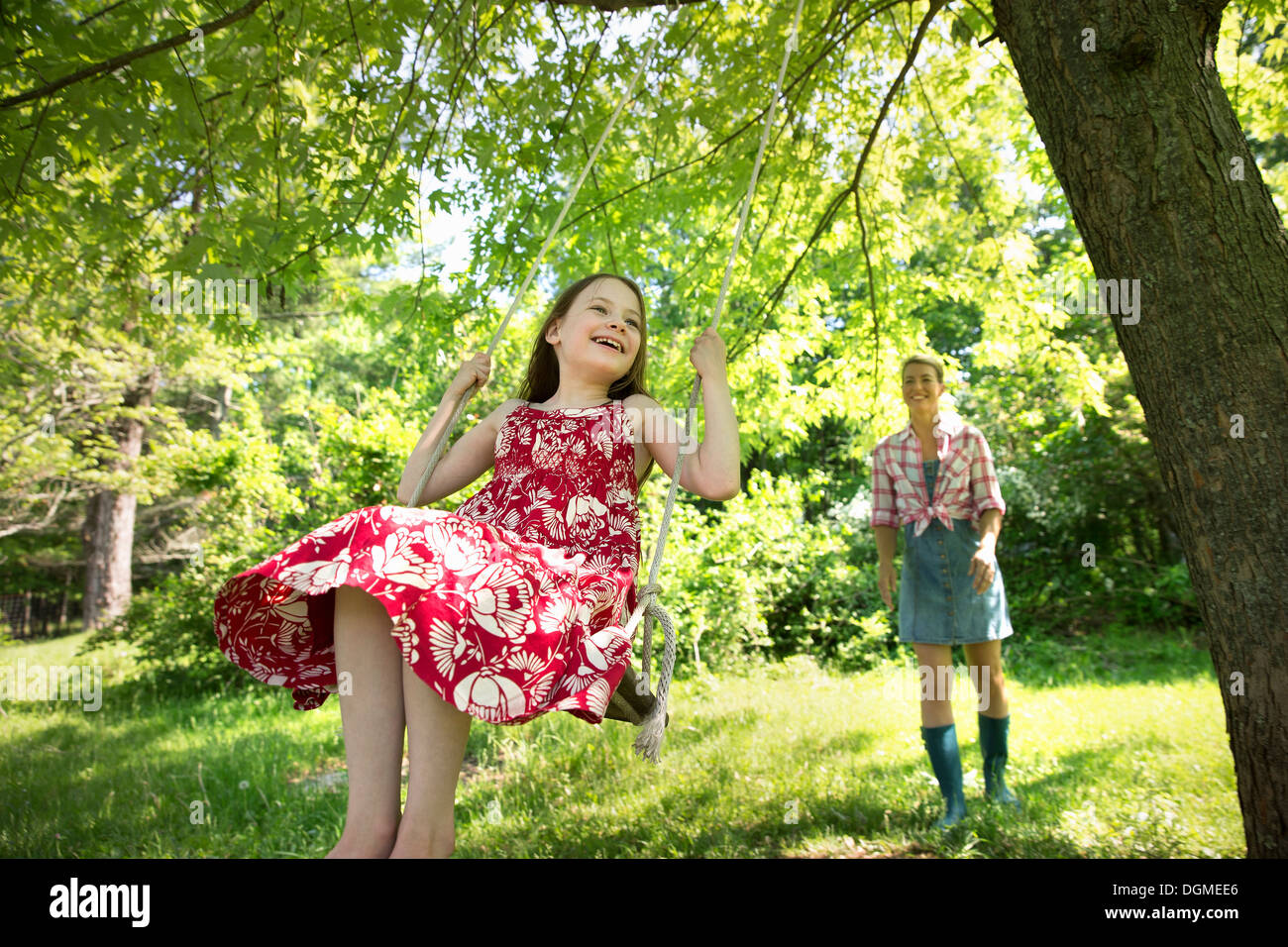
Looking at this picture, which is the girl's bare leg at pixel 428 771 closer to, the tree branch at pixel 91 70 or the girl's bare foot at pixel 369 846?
the girl's bare foot at pixel 369 846

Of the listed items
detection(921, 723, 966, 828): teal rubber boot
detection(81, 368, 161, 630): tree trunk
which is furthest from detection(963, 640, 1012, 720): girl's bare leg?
detection(81, 368, 161, 630): tree trunk

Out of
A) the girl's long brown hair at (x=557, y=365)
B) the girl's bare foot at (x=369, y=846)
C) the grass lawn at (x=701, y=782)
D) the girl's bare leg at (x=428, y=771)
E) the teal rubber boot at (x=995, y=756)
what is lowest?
the grass lawn at (x=701, y=782)

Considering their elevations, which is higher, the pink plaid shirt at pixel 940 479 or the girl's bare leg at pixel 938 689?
the pink plaid shirt at pixel 940 479

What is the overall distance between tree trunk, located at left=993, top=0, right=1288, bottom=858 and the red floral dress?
132 centimetres

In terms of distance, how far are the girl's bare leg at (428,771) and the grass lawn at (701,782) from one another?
164 cm

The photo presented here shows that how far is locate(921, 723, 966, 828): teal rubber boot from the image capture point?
10.5 ft

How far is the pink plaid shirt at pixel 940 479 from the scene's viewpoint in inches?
133

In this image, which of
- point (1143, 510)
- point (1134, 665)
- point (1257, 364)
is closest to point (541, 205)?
point (1257, 364)

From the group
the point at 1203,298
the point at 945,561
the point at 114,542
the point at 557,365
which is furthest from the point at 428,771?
the point at 114,542

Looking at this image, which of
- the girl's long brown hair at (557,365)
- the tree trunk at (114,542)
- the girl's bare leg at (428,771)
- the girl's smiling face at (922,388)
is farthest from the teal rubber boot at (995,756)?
the tree trunk at (114,542)

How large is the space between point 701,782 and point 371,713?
2.45m

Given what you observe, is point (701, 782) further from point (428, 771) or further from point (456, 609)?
point (456, 609)

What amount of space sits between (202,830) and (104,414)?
703 centimetres
